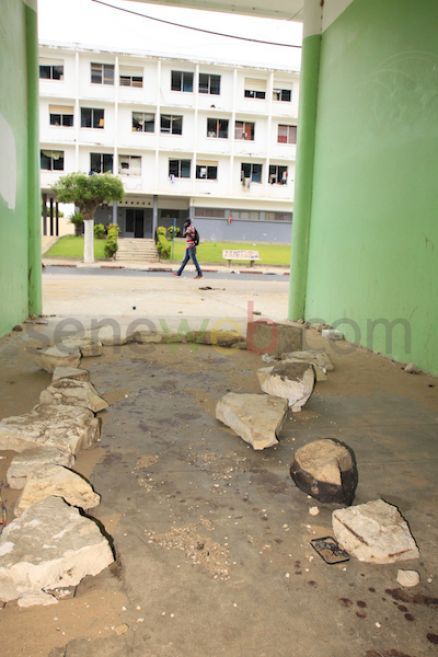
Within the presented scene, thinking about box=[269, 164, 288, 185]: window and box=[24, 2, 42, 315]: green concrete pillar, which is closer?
box=[24, 2, 42, 315]: green concrete pillar

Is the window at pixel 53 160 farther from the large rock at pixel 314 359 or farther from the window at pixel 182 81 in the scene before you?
the large rock at pixel 314 359

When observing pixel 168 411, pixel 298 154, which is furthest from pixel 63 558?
pixel 298 154

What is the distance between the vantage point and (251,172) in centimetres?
2844

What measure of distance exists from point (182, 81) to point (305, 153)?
22.7 m

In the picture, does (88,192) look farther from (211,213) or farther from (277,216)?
(277,216)

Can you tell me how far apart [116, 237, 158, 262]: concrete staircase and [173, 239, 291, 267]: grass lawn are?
1.08 metres

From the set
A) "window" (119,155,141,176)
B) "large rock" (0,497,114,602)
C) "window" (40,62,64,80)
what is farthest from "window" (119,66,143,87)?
"large rock" (0,497,114,602)

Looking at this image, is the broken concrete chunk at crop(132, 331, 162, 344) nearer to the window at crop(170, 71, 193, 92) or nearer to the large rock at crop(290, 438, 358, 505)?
the large rock at crop(290, 438, 358, 505)

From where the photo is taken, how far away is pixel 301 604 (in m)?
1.68

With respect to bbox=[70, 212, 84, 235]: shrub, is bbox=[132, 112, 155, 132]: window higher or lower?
higher

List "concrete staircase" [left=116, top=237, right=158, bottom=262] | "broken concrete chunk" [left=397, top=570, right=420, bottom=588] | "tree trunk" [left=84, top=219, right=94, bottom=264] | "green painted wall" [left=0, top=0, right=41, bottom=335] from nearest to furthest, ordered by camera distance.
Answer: "broken concrete chunk" [left=397, top=570, right=420, bottom=588], "green painted wall" [left=0, top=0, right=41, bottom=335], "tree trunk" [left=84, top=219, right=94, bottom=264], "concrete staircase" [left=116, top=237, right=158, bottom=262]

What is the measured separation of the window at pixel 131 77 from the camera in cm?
2647

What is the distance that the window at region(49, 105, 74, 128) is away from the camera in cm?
2632

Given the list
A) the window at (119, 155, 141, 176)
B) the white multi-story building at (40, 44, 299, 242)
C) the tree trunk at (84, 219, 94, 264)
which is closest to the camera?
the tree trunk at (84, 219, 94, 264)
